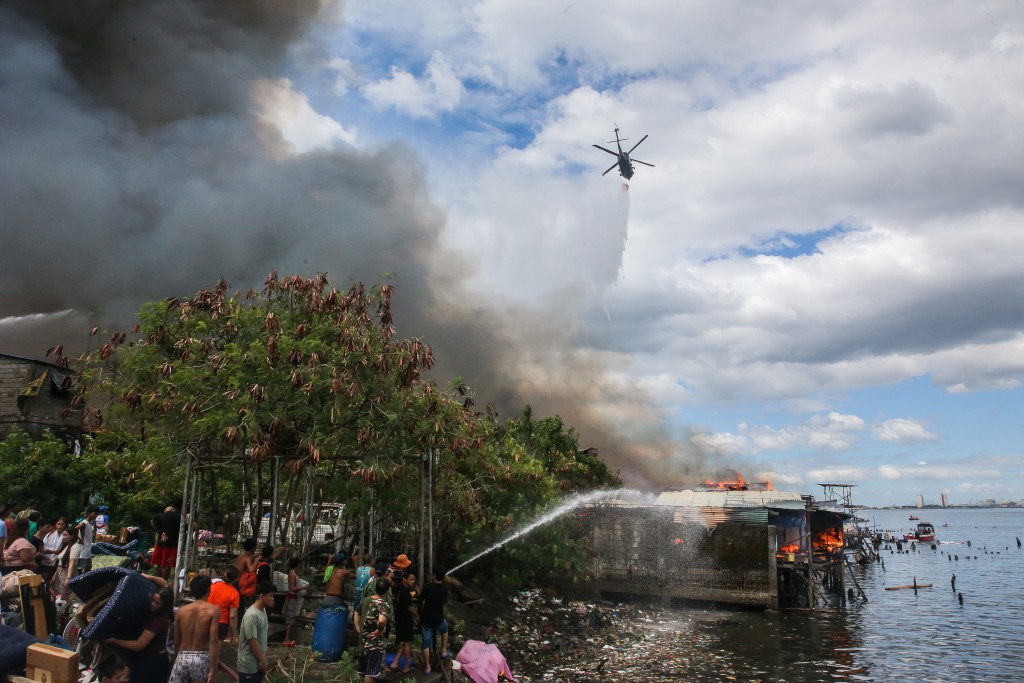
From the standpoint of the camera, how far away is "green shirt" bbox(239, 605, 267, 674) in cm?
916

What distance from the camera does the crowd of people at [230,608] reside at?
6676mm

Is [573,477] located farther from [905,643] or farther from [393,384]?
[393,384]

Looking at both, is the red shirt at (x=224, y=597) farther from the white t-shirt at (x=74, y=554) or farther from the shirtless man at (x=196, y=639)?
the white t-shirt at (x=74, y=554)

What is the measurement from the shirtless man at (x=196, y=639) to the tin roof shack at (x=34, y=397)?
33239 mm

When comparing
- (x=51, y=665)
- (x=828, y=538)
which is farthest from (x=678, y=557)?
(x=51, y=665)

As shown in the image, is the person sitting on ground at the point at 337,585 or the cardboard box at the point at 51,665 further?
the person sitting on ground at the point at 337,585

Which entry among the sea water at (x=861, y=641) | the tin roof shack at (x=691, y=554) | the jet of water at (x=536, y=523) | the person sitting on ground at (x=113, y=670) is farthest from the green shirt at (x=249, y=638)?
the tin roof shack at (x=691, y=554)

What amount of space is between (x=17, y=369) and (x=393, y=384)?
100 feet

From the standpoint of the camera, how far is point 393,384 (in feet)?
54.2

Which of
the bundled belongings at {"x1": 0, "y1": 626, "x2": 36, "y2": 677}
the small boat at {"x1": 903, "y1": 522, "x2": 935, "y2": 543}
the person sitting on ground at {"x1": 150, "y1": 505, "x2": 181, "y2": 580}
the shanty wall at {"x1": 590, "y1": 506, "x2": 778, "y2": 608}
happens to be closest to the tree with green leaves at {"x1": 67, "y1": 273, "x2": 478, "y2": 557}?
the person sitting on ground at {"x1": 150, "y1": 505, "x2": 181, "y2": 580}

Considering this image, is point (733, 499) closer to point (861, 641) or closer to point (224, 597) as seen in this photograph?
point (861, 641)

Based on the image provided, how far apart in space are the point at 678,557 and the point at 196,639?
27.1 m

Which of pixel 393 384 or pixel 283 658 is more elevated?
pixel 393 384

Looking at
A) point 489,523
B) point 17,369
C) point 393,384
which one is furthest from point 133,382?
point 17,369
